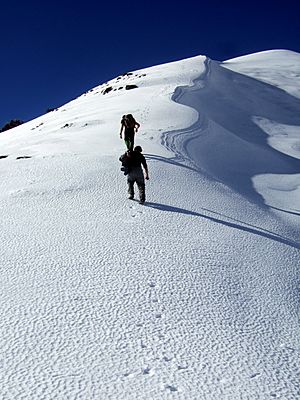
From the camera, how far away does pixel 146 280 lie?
5738 mm

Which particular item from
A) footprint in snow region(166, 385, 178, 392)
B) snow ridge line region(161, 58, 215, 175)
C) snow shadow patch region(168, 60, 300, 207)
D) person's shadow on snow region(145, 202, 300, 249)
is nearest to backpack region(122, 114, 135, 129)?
snow ridge line region(161, 58, 215, 175)

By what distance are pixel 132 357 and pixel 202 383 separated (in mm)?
729

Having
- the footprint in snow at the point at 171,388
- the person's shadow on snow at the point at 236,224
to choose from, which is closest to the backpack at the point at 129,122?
the person's shadow on snow at the point at 236,224

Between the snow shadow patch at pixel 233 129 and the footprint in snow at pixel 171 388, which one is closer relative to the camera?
the footprint in snow at pixel 171 388

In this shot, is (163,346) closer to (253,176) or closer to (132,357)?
(132,357)

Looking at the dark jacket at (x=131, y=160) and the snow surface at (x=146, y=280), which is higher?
the dark jacket at (x=131, y=160)

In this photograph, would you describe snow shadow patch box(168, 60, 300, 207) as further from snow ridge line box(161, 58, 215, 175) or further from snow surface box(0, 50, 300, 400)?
snow surface box(0, 50, 300, 400)

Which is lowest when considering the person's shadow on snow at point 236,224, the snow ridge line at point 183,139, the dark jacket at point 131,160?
the person's shadow on snow at point 236,224

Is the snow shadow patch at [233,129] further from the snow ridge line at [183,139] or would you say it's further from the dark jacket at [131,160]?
the dark jacket at [131,160]

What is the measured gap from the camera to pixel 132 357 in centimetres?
415

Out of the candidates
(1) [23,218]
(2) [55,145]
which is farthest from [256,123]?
(1) [23,218]

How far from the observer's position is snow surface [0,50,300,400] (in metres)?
3.93

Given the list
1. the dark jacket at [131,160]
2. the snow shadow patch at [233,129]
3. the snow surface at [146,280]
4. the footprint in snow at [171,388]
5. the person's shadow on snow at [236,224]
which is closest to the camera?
the footprint in snow at [171,388]

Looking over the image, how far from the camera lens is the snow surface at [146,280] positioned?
3928 mm
